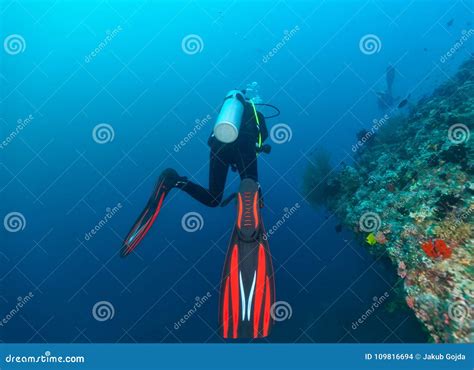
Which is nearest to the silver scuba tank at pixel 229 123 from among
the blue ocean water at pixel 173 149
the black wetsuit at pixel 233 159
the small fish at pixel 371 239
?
the black wetsuit at pixel 233 159

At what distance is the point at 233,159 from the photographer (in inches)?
177

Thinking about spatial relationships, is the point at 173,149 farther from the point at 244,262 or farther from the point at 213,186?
the point at 244,262

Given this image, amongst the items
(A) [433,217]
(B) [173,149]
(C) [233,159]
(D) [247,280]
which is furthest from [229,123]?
(B) [173,149]

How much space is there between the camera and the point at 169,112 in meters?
25.5

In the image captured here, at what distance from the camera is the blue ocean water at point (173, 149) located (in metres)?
10.6

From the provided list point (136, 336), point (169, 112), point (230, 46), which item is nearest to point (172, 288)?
point (136, 336)

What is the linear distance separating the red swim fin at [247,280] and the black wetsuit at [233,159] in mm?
619

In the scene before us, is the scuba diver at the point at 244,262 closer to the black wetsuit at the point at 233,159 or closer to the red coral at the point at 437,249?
the black wetsuit at the point at 233,159

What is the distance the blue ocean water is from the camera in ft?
34.8

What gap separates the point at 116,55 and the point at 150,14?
7211mm

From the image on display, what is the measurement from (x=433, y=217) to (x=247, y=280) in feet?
8.50

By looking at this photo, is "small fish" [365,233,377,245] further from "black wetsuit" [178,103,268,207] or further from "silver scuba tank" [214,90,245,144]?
"silver scuba tank" [214,90,245,144]
